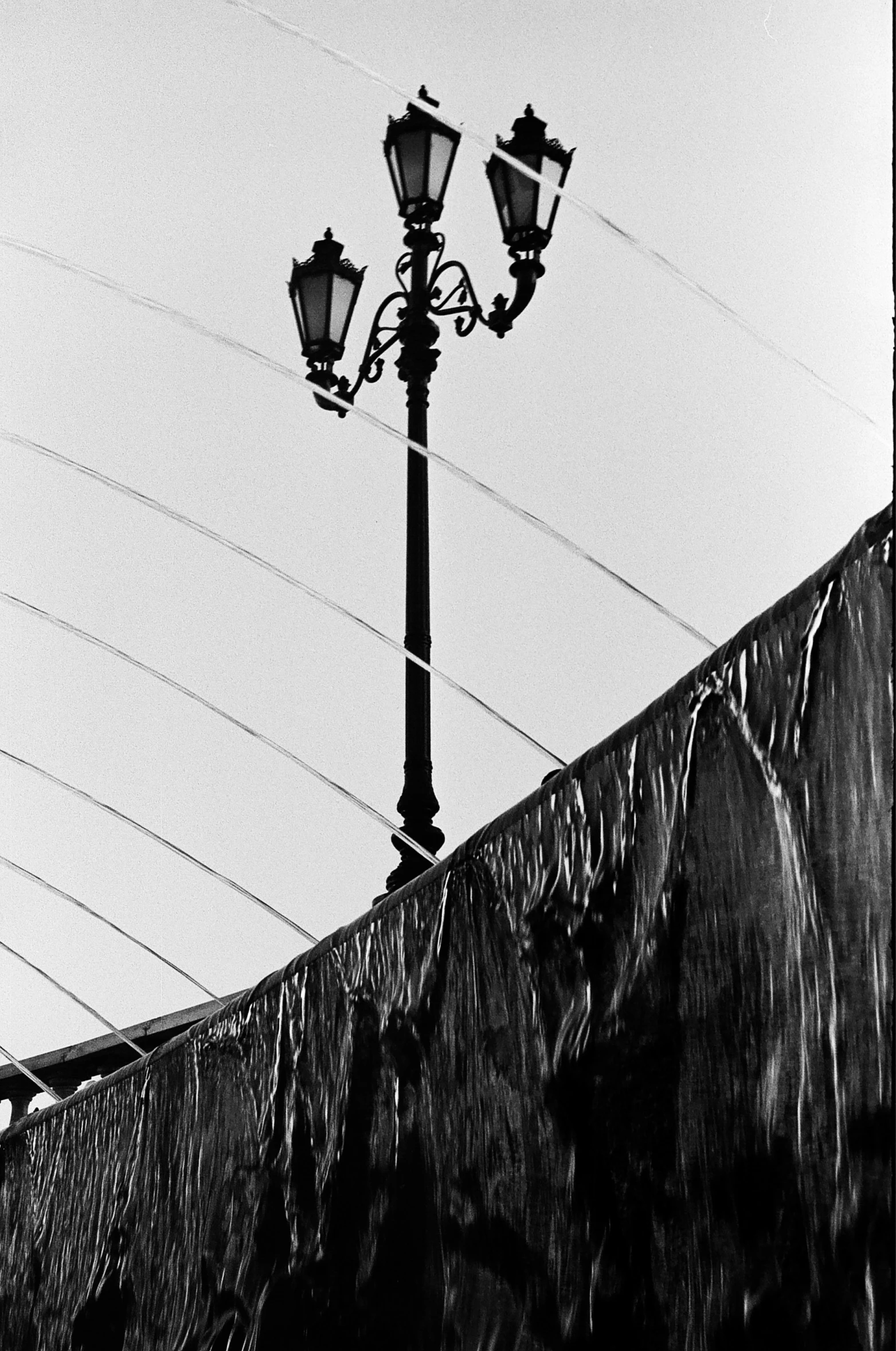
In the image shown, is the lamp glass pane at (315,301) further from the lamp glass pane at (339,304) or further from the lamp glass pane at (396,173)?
the lamp glass pane at (396,173)

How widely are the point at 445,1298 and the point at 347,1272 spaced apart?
0.94 feet

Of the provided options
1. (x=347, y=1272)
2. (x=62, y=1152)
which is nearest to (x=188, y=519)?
(x=62, y=1152)

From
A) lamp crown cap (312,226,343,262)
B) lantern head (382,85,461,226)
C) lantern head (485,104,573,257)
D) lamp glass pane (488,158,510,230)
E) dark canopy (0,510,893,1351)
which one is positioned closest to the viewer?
dark canopy (0,510,893,1351)

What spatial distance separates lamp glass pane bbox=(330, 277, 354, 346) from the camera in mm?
8812

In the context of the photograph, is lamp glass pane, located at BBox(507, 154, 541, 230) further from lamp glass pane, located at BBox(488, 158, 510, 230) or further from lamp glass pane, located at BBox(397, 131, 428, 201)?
lamp glass pane, located at BBox(397, 131, 428, 201)

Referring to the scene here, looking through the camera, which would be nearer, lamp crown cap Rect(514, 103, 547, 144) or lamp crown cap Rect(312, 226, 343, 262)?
lamp crown cap Rect(514, 103, 547, 144)

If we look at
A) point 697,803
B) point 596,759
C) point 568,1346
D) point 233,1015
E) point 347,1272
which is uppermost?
point 233,1015

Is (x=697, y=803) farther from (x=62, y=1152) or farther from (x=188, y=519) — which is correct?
(x=188, y=519)

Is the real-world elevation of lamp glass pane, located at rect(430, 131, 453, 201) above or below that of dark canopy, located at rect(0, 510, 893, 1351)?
above

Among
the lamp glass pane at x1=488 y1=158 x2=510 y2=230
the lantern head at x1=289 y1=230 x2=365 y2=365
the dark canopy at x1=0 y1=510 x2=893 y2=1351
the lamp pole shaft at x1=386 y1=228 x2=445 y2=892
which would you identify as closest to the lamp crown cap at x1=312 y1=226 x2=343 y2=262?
the lantern head at x1=289 y1=230 x2=365 y2=365

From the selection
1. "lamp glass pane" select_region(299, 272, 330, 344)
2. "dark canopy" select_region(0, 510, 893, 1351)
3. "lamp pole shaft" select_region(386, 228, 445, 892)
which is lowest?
"dark canopy" select_region(0, 510, 893, 1351)

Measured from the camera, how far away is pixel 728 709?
4.85 feet

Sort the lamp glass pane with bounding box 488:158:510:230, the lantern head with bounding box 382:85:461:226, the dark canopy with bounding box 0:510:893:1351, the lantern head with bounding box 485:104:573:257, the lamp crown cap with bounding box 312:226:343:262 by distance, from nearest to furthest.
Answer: the dark canopy with bounding box 0:510:893:1351, the lantern head with bounding box 382:85:461:226, the lantern head with bounding box 485:104:573:257, the lamp glass pane with bounding box 488:158:510:230, the lamp crown cap with bounding box 312:226:343:262

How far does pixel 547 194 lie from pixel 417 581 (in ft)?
6.64
